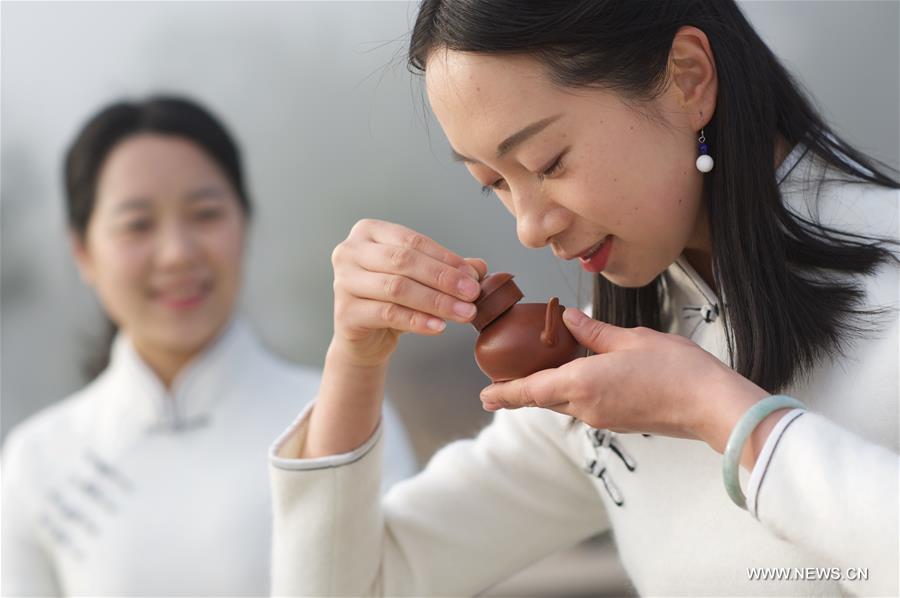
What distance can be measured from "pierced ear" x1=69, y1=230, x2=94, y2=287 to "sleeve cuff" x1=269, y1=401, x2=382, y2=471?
1645 mm

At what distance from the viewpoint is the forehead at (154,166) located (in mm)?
2848

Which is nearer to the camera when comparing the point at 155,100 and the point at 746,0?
the point at 746,0

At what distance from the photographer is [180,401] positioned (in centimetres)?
286

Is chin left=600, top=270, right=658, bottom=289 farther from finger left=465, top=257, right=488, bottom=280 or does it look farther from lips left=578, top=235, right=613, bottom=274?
finger left=465, top=257, right=488, bottom=280

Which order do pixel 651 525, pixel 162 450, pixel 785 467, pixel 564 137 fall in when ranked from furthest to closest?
pixel 162 450
pixel 651 525
pixel 564 137
pixel 785 467

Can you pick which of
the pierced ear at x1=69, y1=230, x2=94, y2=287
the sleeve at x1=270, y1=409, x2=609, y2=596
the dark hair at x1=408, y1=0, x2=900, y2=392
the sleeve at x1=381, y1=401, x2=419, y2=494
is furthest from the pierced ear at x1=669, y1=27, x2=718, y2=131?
the pierced ear at x1=69, y1=230, x2=94, y2=287

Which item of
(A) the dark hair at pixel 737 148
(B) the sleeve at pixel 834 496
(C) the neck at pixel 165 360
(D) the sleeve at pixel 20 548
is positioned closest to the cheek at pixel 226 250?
(C) the neck at pixel 165 360

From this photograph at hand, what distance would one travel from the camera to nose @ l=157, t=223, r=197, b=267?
109 inches

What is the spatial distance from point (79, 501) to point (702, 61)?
2.15 metres

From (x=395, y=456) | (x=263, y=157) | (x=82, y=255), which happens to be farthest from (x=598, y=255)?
(x=263, y=157)

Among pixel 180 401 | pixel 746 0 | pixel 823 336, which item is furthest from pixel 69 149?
pixel 823 336

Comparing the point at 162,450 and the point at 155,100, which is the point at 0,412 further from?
the point at 155,100

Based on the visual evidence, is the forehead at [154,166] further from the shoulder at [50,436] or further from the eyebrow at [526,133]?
the eyebrow at [526,133]

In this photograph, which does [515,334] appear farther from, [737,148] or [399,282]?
[737,148]
